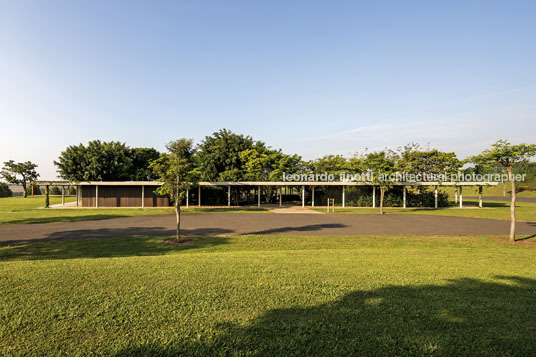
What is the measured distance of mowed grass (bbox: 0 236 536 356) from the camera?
110 inches

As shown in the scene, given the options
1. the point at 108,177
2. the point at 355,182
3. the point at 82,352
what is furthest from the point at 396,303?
the point at 108,177

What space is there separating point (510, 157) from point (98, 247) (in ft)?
57.7

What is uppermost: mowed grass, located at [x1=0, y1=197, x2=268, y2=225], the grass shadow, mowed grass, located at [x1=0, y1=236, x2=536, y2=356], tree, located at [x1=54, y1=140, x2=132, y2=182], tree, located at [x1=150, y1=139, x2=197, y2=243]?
tree, located at [x1=54, y1=140, x2=132, y2=182]

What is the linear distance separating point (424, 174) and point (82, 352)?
5109cm

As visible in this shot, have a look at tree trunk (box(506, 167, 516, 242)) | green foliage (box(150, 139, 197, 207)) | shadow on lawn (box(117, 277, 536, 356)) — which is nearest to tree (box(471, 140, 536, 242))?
tree trunk (box(506, 167, 516, 242))

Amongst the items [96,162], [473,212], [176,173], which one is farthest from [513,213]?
[96,162]

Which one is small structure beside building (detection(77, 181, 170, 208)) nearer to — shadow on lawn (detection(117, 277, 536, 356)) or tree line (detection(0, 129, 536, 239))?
tree line (detection(0, 129, 536, 239))

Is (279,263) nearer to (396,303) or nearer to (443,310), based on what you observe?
(396,303)

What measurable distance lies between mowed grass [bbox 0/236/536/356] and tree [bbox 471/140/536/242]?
6.91 metres

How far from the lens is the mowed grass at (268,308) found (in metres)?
2.79

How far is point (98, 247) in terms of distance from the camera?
9.59 m

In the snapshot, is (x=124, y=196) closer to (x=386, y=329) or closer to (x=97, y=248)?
(x=97, y=248)

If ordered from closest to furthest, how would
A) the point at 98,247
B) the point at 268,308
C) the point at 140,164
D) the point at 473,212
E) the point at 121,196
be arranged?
the point at 268,308
the point at 98,247
the point at 473,212
the point at 121,196
the point at 140,164

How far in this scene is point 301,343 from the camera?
9.23 feet
